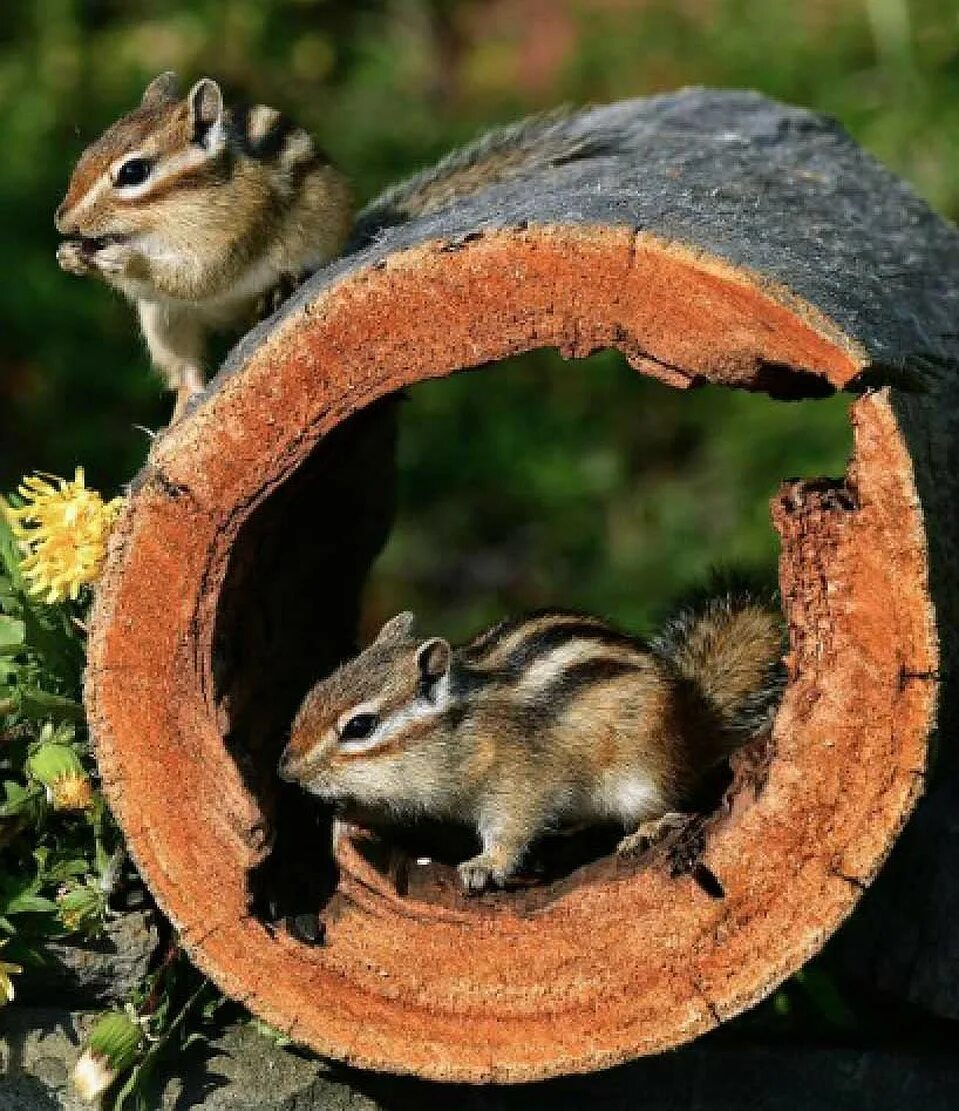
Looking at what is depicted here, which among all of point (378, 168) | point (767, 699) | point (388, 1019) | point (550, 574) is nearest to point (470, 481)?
point (550, 574)

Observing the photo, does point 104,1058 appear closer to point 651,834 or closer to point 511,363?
point 651,834

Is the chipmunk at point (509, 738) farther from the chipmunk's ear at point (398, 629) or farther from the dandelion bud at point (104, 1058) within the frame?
the dandelion bud at point (104, 1058)

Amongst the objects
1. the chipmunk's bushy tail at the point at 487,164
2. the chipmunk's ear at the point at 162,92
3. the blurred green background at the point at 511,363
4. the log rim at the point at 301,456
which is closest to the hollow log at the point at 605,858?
the log rim at the point at 301,456

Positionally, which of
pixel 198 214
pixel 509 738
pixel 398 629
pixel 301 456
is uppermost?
pixel 198 214

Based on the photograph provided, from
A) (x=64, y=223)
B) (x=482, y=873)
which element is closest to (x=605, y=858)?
(x=482, y=873)

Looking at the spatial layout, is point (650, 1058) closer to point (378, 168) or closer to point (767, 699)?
point (767, 699)

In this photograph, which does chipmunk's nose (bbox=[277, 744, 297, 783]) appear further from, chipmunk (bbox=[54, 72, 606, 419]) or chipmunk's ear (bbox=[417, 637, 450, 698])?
chipmunk (bbox=[54, 72, 606, 419])
